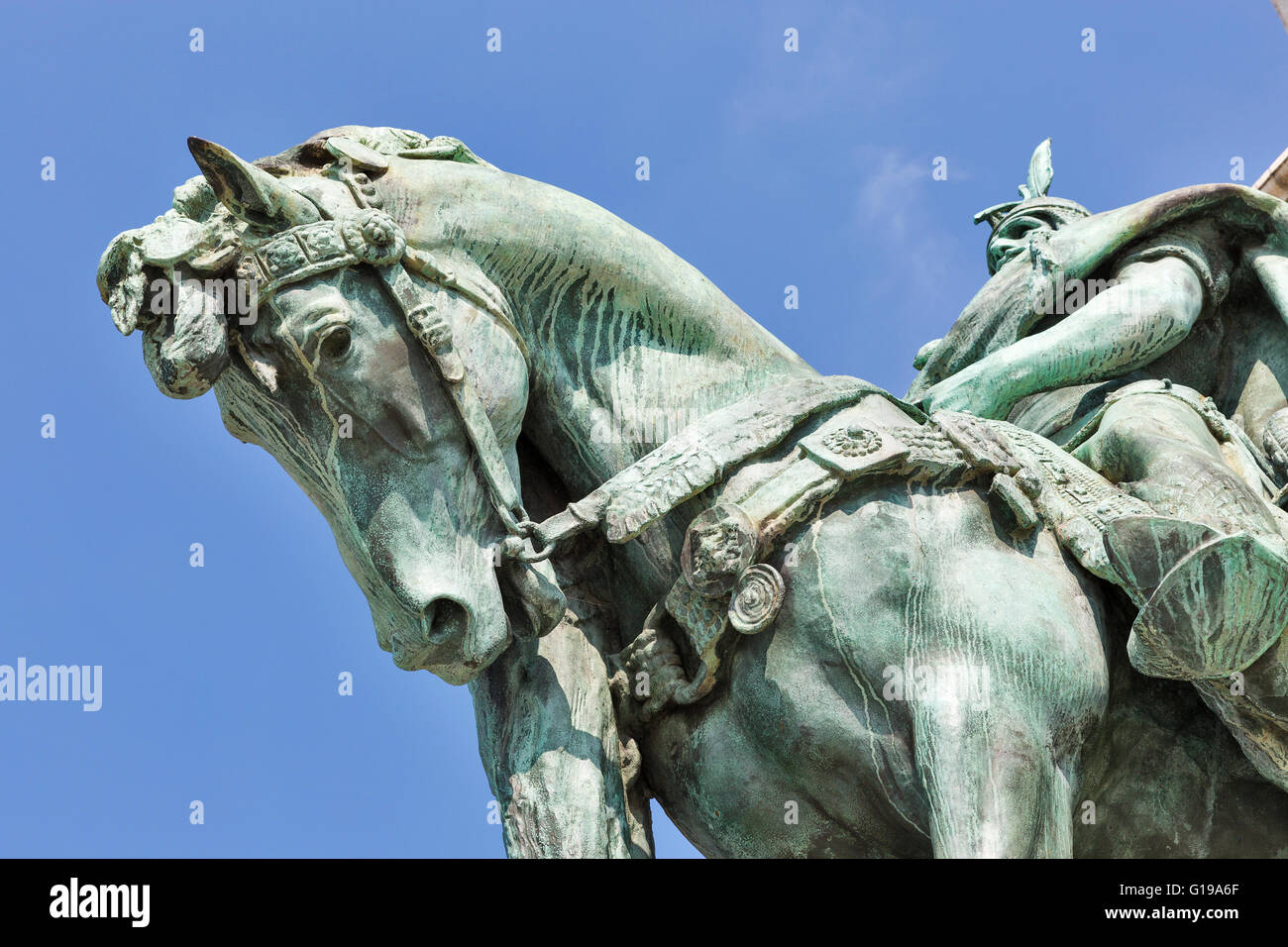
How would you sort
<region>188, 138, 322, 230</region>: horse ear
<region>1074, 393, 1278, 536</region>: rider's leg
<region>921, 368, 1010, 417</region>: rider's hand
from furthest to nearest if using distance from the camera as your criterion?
<region>921, 368, 1010, 417</region>: rider's hand
<region>1074, 393, 1278, 536</region>: rider's leg
<region>188, 138, 322, 230</region>: horse ear

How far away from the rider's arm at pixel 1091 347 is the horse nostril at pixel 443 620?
2216 mm

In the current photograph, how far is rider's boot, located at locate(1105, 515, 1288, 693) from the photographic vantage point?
5328 mm

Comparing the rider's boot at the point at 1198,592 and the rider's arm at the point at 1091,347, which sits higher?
the rider's arm at the point at 1091,347

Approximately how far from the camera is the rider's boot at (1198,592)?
17.5 ft

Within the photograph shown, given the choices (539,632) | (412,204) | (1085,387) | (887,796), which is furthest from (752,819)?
(1085,387)

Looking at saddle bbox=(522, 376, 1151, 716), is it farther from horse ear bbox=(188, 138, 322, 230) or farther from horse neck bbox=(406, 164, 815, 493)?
horse ear bbox=(188, 138, 322, 230)

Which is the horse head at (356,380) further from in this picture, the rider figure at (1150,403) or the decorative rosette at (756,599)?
the rider figure at (1150,403)

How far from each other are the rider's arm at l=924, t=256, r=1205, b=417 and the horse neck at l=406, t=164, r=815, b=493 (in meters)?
1.19

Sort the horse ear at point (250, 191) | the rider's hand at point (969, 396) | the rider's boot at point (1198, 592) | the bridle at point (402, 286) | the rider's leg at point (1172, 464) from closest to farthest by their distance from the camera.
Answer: the rider's boot at point (1198, 592), the horse ear at point (250, 191), the bridle at point (402, 286), the rider's leg at point (1172, 464), the rider's hand at point (969, 396)

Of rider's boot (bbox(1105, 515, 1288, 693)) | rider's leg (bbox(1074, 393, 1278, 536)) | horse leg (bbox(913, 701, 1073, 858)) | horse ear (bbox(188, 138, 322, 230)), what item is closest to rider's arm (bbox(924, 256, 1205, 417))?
rider's leg (bbox(1074, 393, 1278, 536))

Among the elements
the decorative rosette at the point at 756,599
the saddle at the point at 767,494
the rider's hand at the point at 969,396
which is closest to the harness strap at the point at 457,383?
the saddle at the point at 767,494

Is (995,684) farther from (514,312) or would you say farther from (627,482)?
(514,312)
